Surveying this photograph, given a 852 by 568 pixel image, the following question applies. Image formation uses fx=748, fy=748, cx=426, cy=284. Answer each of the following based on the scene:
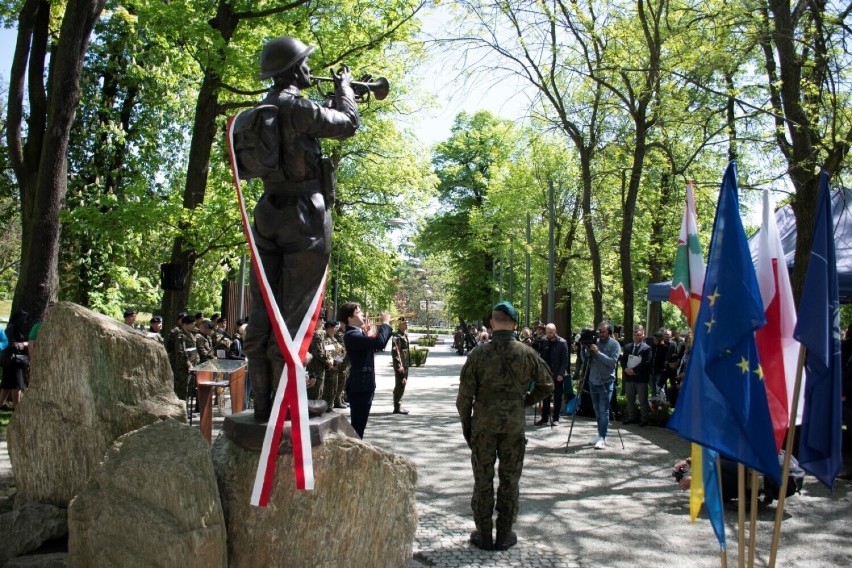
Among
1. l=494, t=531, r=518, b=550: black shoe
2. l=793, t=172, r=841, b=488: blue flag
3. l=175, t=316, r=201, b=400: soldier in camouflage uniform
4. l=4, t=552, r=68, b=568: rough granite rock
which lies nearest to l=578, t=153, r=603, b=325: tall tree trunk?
l=175, t=316, r=201, b=400: soldier in camouflage uniform

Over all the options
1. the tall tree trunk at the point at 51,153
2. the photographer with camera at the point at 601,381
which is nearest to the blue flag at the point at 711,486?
the photographer with camera at the point at 601,381

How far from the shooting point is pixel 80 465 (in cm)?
528

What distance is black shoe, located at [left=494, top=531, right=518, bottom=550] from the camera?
5.96 m

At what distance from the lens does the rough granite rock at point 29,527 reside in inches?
188

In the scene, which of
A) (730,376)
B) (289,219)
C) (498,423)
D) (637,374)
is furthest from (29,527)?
(637,374)

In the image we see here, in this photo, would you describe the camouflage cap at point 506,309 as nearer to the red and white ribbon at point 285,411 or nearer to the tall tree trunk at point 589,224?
the red and white ribbon at point 285,411

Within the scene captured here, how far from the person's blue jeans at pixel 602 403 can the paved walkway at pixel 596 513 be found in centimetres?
35

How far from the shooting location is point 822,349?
3.97 meters

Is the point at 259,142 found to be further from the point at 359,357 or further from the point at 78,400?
the point at 359,357

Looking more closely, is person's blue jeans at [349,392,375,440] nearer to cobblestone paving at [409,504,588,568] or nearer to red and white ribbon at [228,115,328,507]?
cobblestone paving at [409,504,588,568]

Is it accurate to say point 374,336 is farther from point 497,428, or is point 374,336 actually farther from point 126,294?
point 126,294

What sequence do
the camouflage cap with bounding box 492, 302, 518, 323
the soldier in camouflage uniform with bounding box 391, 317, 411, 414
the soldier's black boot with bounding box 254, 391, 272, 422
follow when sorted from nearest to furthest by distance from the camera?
the soldier's black boot with bounding box 254, 391, 272, 422
the camouflage cap with bounding box 492, 302, 518, 323
the soldier in camouflage uniform with bounding box 391, 317, 411, 414

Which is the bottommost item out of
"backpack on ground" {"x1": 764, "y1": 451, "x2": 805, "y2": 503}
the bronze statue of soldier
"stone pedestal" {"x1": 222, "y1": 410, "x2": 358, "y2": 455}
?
"backpack on ground" {"x1": 764, "y1": 451, "x2": 805, "y2": 503}

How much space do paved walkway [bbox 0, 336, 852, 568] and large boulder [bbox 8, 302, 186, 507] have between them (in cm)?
210
